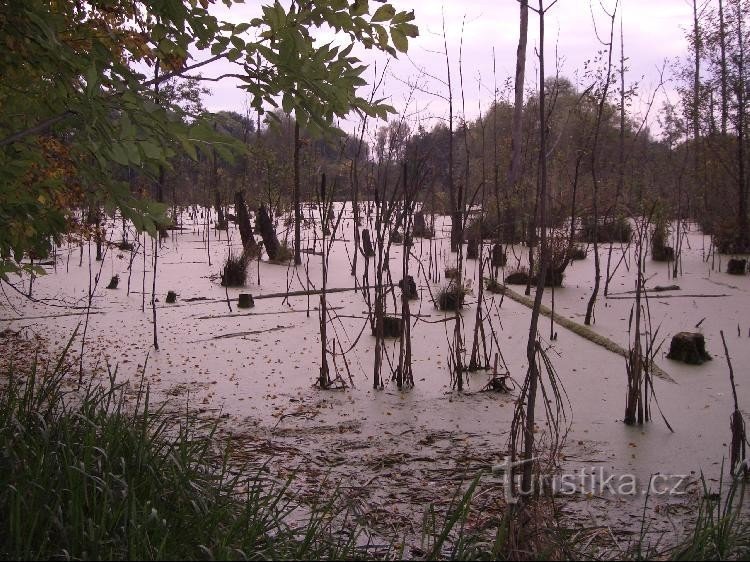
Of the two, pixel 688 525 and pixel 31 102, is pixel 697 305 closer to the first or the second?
pixel 688 525

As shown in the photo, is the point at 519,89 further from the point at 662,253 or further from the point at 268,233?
the point at 268,233

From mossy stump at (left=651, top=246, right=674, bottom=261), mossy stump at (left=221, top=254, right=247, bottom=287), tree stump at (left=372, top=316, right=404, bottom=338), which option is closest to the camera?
tree stump at (left=372, top=316, right=404, bottom=338)

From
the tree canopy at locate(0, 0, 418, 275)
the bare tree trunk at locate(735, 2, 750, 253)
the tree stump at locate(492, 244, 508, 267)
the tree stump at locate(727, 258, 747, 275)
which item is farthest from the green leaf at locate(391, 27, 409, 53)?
the bare tree trunk at locate(735, 2, 750, 253)


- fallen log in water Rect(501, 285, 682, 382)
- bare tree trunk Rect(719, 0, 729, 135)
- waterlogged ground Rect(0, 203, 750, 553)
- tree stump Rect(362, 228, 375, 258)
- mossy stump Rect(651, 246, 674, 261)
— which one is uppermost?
bare tree trunk Rect(719, 0, 729, 135)

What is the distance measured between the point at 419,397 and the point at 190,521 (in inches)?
67.8

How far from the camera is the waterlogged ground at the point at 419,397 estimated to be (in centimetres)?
214

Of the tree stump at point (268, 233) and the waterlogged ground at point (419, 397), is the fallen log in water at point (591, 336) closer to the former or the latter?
the waterlogged ground at point (419, 397)

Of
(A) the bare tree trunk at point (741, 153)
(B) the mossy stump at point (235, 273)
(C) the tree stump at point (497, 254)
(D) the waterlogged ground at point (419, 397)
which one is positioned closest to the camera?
(D) the waterlogged ground at point (419, 397)

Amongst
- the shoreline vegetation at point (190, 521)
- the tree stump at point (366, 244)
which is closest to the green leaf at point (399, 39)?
the shoreline vegetation at point (190, 521)

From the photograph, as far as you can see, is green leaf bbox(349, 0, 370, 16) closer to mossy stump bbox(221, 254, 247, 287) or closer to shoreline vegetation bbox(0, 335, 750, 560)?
shoreline vegetation bbox(0, 335, 750, 560)

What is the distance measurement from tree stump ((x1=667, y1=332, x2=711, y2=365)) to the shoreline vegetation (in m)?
1.72

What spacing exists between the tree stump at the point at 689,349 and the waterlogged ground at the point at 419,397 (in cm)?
6

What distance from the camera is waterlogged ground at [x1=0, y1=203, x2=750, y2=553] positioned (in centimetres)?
214

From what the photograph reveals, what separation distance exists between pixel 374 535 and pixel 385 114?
1.24 meters
